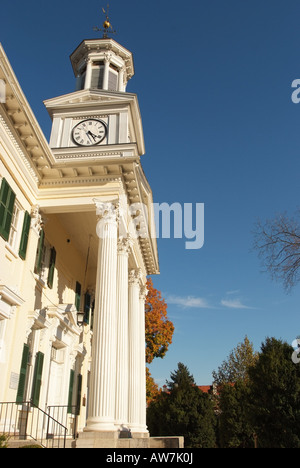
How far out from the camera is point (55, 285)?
15414 millimetres

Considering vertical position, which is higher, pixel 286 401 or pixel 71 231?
pixel 71 231

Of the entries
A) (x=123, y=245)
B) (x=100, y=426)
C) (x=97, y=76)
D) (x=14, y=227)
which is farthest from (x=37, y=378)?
(x=97, y=76)

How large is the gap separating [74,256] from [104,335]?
757 centimetres

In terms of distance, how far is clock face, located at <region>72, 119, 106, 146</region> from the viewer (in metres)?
16.4

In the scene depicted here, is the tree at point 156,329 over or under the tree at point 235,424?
over

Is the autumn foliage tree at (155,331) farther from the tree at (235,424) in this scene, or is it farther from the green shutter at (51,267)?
the green shutter at (51,267)

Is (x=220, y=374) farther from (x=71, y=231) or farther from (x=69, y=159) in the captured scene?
(x=69, y=159)

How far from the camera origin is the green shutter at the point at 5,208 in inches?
431

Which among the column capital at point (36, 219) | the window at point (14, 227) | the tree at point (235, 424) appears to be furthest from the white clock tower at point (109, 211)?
the tree at point (235, 424)

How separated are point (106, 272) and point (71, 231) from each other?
18.5ft

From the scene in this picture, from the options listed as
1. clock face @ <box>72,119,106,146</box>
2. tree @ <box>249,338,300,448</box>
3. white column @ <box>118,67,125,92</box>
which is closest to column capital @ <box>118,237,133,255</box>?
clock face @ <box>72,119,106,146</box>

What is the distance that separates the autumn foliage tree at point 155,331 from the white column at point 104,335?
19.6m

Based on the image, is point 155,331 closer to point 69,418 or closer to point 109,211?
point 69,418
